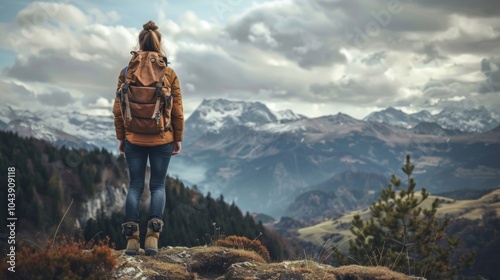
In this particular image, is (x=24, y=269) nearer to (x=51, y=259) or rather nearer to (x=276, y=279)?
(x=51, y=259)

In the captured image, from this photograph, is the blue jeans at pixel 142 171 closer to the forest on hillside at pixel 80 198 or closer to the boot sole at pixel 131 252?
the boot sole at pixel 131 252

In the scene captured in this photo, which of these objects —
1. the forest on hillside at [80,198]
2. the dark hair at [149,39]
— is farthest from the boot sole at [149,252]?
the forest on hillside at [80,198]

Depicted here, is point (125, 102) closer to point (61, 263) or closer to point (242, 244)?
point (61, 263)

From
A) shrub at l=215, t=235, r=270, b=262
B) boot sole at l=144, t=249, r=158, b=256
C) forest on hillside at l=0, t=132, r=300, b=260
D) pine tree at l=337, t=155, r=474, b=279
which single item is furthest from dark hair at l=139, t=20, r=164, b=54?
forest on hillside at l=0, t=132, r=300, b=260

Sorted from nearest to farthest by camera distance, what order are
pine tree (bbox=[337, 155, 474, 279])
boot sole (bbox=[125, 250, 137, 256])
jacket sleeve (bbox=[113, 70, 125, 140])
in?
boot sole (bbox=[125, 250, 137, 256]) < jacket sleeve (bbox=[113, 70, 125, 140]) < pine tree (bbox=[337, 155, 474, 279])

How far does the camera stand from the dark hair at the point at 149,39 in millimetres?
9625

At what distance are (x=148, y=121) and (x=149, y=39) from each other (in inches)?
72.0

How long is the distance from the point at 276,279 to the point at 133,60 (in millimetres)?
5177

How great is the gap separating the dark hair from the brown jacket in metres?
0.62

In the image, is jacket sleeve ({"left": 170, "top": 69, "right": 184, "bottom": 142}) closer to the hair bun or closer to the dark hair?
the dark hair

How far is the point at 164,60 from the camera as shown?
9547mm

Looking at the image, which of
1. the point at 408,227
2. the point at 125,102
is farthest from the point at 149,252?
the point at 408,227

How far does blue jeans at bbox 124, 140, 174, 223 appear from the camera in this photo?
9547mm

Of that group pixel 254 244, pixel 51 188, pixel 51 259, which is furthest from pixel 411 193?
pixel 51 188
